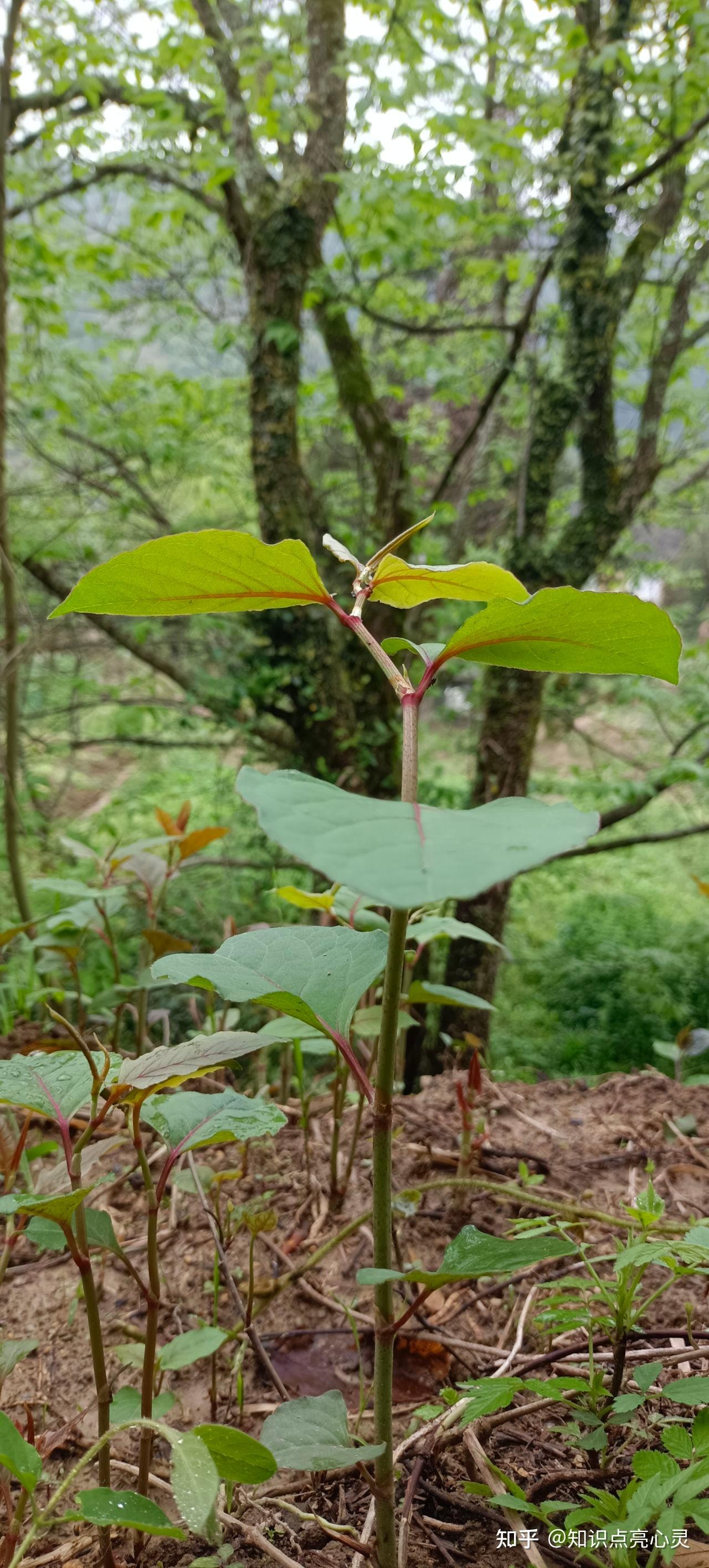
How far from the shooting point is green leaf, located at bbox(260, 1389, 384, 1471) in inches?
21.9

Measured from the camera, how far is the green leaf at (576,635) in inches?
20.2

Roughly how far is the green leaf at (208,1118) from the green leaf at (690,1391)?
362 mm

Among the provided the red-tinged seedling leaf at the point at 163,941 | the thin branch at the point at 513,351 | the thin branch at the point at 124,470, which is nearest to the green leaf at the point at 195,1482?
the red-tinged seedling leaf at the point at 163,941

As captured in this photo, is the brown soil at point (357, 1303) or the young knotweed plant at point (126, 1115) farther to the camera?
the brown soil at point (357, 1303)

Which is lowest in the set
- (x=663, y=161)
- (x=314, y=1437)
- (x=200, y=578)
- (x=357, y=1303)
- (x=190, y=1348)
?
(x=357, y=1303)

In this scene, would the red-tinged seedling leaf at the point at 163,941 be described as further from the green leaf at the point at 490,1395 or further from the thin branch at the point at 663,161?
the thin branch at the point at 663,161

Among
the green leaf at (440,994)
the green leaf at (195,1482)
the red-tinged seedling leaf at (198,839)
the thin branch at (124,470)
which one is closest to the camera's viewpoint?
the green leaf at (195,1482)

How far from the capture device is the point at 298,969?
2.20 ft

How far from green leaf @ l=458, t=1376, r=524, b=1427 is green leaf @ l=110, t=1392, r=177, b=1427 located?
1.01 ft

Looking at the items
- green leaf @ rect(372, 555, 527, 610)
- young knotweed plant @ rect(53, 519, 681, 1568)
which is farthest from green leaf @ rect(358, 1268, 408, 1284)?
green leaf @ rect(372, 555, 527, 610)

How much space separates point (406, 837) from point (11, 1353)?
71 centimetres

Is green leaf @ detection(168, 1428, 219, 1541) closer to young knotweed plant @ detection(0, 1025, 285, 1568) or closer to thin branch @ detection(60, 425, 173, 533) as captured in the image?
young knotweed plant @ detection(0, 1025, 285, 1568)

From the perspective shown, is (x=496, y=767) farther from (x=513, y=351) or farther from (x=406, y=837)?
(x=406, y=837)

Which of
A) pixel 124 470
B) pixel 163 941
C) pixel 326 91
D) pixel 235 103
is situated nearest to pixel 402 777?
pixel 163 941
